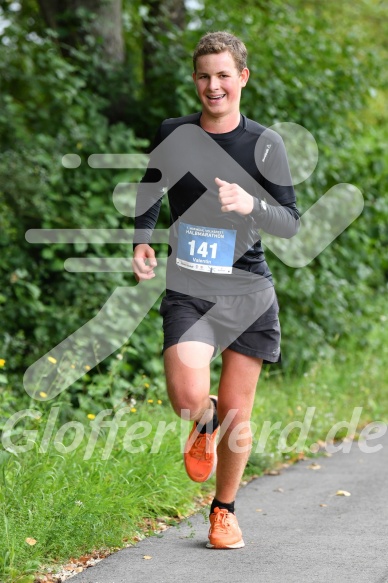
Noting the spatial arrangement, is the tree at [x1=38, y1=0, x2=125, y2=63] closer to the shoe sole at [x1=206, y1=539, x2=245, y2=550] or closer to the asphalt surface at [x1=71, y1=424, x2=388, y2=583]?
the asphalt surface at [x1=71, y1=424, x2=388, y2=583]

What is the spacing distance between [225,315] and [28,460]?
1.40 m

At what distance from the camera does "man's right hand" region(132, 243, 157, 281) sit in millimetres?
4699

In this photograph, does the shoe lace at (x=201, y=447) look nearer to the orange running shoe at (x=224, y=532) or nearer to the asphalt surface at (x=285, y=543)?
the orange running shoe at (x=224, y=532)

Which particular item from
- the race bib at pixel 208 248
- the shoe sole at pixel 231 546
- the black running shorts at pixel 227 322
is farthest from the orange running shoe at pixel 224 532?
the race bib at pixel 208 248

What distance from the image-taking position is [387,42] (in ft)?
51.8

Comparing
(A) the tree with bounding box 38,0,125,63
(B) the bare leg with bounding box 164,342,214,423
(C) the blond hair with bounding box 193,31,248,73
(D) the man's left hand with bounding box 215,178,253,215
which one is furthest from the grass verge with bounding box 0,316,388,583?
(A) the tree with bounding box 38,0,125,63

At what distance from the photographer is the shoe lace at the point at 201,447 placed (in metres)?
4.93

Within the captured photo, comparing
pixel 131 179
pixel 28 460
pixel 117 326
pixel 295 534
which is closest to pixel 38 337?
pixel 117 326

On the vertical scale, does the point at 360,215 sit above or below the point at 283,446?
above

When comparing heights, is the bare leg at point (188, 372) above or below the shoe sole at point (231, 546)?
above

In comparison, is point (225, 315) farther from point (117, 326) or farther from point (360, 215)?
point (360, 215)

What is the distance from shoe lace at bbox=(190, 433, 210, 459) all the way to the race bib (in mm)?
834

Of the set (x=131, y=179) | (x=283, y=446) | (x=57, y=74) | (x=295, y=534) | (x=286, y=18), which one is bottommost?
(x=283, y=446)

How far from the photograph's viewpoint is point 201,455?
16.3ft
